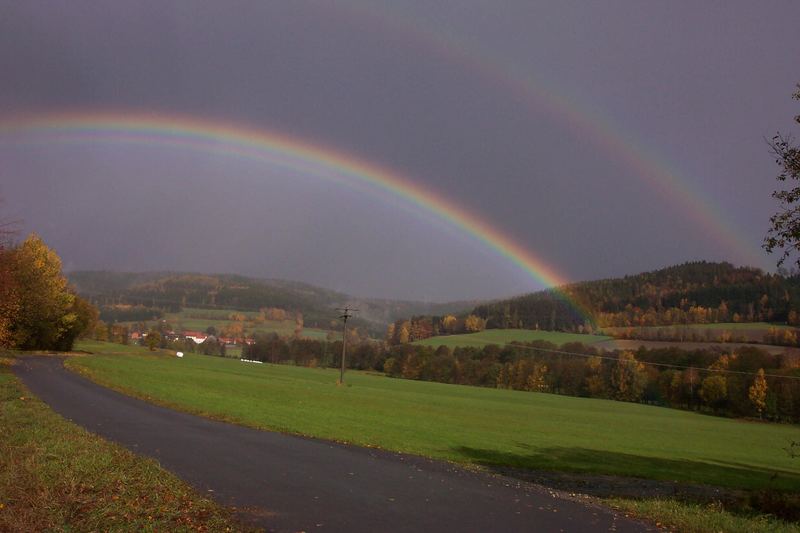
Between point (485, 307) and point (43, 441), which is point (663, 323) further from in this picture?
point (43, 441)

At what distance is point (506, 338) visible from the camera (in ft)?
510

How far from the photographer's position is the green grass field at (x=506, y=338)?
491ft

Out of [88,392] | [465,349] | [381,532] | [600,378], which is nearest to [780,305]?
[600,378]

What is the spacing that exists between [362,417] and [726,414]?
83053 mm

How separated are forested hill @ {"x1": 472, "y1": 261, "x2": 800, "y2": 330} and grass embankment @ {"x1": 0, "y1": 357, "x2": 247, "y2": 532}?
135m

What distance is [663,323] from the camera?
15162 cm

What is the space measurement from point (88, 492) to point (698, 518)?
11.1 meters

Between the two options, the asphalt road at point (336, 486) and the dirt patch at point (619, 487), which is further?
the dirt patch at point (619, 487)

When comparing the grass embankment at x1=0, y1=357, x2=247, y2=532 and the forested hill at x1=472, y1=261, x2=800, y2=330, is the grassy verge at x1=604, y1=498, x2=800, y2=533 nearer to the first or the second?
the grass embankment at x1=0, y1=357, x2=247, y2=532

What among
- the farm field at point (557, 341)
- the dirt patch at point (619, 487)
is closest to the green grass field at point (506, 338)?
the farm field at point (557, 341)

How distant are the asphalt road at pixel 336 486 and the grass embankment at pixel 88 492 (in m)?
0.81

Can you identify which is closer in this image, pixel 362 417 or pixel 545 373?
pixel 362 417

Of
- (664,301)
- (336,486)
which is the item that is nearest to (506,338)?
(664,301)

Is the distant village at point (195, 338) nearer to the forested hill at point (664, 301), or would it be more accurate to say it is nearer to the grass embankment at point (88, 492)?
the forested hill at point (664, 301)
